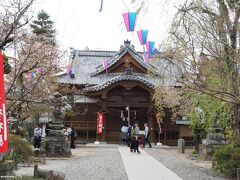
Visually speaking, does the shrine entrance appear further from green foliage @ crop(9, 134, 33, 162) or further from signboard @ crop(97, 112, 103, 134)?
green foliage @ crop(9, 134, 33, 162)

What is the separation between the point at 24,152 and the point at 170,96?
10.1m

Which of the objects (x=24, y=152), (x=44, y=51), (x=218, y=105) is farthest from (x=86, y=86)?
(x=24, y=152)

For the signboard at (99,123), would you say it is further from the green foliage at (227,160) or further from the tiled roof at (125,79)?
the green foliage at (227,160)

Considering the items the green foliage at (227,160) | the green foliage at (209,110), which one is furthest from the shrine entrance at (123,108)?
the green foliage at (227,160)

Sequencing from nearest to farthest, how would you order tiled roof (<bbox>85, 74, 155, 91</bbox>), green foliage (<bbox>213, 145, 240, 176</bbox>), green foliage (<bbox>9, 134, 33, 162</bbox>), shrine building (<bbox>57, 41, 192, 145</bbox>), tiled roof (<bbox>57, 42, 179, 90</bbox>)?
green foliage (<bbox>9, 134, 33, 162</bbox>) → green foliage (<bbox>213, 145, 240, 176</bbox>) → tiled roof (<bbox>85, 74, 155, 91</bbox>) → shrine building (<bbox>57, 41, 192, 145</bbox>) → tiled roof (<bbox>57, 42, 179, 90</bbox>)

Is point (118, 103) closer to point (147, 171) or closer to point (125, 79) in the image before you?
point (125, 79)

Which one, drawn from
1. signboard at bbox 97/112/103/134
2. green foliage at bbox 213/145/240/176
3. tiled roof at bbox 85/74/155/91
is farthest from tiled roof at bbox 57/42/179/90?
green foliage at bbox 213/145/240/176

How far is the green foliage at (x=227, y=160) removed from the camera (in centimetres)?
1311

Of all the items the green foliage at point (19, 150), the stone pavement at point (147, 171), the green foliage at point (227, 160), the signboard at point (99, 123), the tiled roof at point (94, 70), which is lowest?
the stone pavement at point (147, 171)

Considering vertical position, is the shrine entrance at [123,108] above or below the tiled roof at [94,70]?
below

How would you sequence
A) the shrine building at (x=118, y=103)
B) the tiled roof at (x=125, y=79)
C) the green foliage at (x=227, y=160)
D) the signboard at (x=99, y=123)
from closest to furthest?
the green foliage at (x=227, y=160), the signboard at (x=99, y=123), the tiled roof at (x=125, y=79), the shrine building at (x=118, y=103)

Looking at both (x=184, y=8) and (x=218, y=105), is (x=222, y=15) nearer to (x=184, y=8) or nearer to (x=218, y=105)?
(x=184, y=8)

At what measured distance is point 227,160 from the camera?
45.2ft

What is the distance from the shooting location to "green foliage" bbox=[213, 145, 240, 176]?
43.0ft
